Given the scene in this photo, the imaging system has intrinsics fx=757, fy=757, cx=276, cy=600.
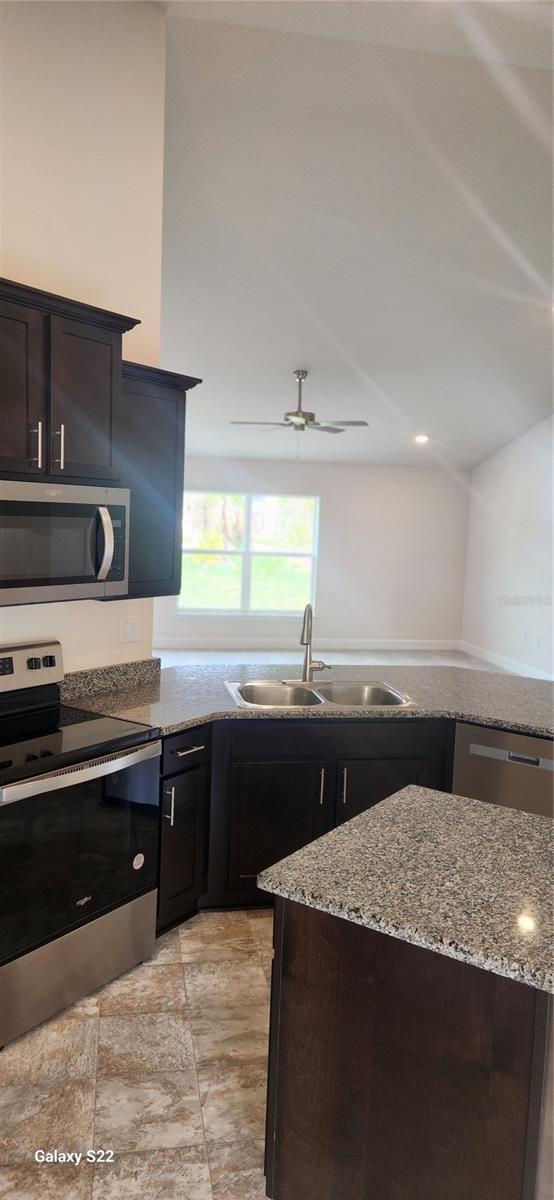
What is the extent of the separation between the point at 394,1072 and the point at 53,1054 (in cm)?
120

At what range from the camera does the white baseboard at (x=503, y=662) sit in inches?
329

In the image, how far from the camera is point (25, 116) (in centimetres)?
265

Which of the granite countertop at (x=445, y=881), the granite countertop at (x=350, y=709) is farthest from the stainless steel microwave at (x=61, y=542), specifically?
the granite countertop at (x=445, y=881)

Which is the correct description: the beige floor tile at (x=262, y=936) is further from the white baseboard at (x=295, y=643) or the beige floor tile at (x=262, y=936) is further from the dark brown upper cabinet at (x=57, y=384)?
the white baseboard at (x=295, y=643)

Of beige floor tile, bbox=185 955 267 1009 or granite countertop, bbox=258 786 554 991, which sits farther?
beige floor tile, bbox=185 955 267 1009

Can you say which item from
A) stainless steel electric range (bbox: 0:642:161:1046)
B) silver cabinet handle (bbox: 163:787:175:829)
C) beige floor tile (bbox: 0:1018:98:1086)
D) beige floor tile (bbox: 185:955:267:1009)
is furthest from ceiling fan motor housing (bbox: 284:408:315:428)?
beige floor tile (bbox: 0:1018:98:1086)

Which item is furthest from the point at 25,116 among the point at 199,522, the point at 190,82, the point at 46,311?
the point at 199,522

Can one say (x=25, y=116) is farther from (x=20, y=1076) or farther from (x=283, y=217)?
(x=20, y=1076)

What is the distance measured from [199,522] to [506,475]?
388 centimetres

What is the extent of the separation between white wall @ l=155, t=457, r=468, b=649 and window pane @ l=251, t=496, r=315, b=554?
0.56ft

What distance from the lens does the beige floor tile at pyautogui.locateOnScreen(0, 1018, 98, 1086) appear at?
79.7 inches

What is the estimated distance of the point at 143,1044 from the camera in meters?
2.16

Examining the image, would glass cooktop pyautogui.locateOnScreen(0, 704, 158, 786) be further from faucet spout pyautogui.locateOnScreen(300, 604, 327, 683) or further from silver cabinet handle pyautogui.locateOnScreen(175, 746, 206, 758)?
faucet spout pyautogui.locateOnScreen(300, 604, 327, 683)

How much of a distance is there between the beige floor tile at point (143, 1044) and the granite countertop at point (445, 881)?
0.99 meters
